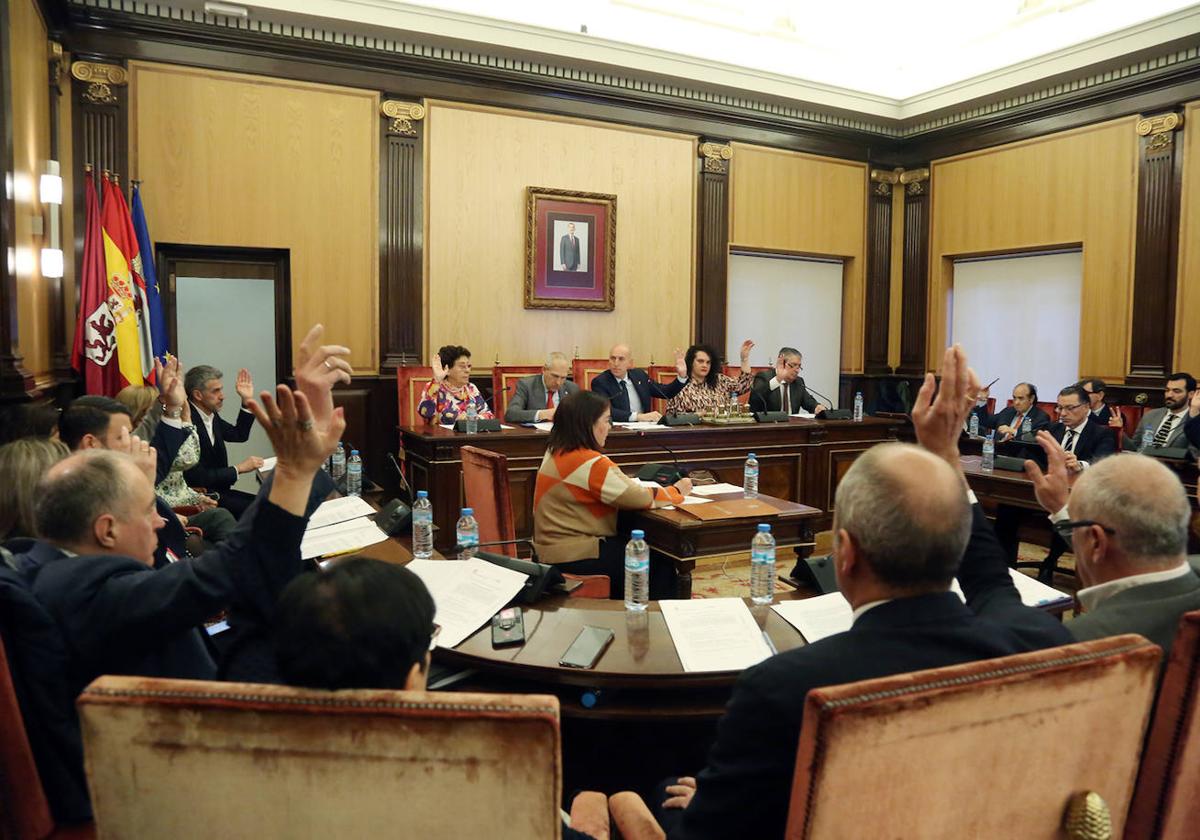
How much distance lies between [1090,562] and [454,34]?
6.05m

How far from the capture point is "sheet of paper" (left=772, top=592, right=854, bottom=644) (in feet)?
6.91

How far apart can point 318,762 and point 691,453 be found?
4.81 meters

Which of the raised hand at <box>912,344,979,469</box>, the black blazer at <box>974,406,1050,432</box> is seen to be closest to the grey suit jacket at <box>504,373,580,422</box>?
the black blazer at <box>974,406,1050,432</box>

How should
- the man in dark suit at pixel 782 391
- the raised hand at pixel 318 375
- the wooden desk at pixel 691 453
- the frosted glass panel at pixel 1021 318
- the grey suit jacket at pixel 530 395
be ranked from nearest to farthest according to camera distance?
the raised hand at pixel 318 375 < the wooden desk at pixel 691 453 < the grey suit jacket at pixel 530 395 < the man in dark suit at pixel 782 391 < the frosted glass panel at pixel 1021 318

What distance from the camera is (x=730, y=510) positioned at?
3463 mm

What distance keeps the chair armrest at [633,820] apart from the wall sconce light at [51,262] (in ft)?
15.7

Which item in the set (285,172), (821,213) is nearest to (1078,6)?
(821,213)

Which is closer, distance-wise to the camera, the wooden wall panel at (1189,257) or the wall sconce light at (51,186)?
the wall sconce light at (51,186)

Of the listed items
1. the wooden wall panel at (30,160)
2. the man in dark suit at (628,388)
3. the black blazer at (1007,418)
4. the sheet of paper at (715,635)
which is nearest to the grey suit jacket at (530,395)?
the man in dark suit at (628,388)

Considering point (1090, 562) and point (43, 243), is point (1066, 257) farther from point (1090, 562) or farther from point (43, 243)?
point (43, 243)

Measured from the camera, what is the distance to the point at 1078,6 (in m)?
6.73

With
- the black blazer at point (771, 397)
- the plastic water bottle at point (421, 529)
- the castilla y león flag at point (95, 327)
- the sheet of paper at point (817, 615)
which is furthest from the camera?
the black blazer at point (771, 397)

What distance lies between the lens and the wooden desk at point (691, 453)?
5.17 m

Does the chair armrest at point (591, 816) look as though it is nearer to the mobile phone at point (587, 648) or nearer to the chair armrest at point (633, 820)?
the chair armrest at point (633, 820)
